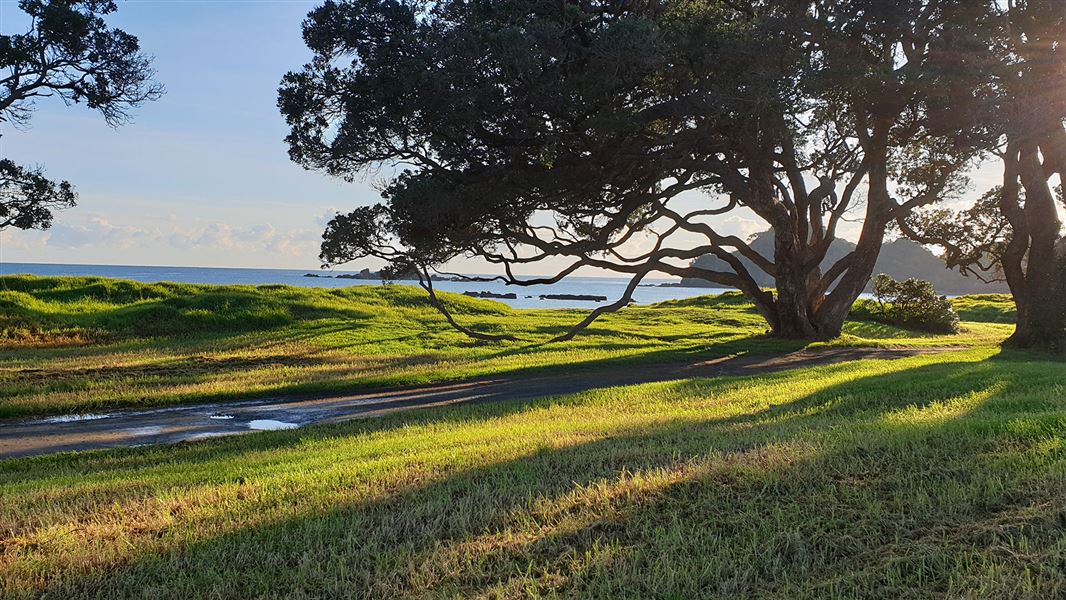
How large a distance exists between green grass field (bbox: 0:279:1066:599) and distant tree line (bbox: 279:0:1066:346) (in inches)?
387

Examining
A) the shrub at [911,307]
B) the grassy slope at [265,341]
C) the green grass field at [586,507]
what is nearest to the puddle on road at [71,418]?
the grassy slope at [265,341]

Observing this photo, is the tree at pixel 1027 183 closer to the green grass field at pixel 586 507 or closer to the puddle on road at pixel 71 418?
the green grass field at pixel 586 507

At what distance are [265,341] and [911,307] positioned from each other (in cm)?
3307

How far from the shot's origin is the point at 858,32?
63.6 feet

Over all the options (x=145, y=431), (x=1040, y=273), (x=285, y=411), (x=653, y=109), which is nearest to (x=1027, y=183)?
(x=1040, y=273)

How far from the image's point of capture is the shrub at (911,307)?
120 feet

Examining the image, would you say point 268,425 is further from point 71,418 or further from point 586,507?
point 586,507

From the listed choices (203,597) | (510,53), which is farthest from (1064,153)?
(203,597)

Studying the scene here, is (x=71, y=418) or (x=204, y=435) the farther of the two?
(x=71, y=418)

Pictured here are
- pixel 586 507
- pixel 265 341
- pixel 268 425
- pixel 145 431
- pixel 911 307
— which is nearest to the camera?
pixel 586 507

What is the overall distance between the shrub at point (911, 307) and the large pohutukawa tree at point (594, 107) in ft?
45.4

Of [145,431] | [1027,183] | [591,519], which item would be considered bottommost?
[145,431]

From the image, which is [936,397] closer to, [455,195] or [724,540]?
[724,540]

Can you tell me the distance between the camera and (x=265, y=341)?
26.6 meters
